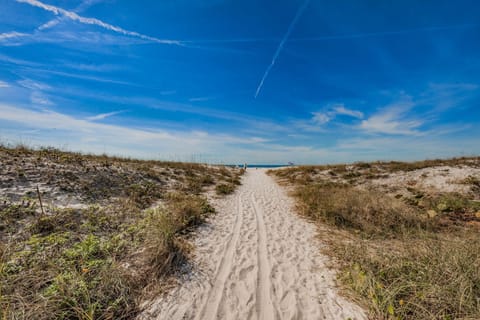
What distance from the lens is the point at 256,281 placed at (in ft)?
12.5

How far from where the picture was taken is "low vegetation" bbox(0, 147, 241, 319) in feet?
9.02

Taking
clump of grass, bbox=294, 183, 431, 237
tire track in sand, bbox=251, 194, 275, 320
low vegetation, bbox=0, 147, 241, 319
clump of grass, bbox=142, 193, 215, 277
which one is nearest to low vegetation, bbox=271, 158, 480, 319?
clump of grass, bbox=294, 183, 431, 237

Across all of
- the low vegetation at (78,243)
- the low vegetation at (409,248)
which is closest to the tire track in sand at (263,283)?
the low vegetation at (409,248)

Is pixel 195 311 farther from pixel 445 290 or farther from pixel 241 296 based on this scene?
pixel 445 290

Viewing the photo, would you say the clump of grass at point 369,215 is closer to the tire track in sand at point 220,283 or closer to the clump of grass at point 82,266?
the tire track in sand at point 220,283

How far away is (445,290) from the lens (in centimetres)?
273

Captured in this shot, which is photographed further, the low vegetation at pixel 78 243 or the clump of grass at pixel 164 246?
the clump of grass at pixel 164 246

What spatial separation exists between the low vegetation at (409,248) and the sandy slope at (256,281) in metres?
0.54

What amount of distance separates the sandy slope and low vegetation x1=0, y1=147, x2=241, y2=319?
0.54 meters

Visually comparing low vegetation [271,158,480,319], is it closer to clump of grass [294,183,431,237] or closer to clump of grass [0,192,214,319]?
clump of grass [294,183,431,237]

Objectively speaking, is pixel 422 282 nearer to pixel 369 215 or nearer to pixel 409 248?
pixel 409 248

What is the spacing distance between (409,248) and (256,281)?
3452 millimetres

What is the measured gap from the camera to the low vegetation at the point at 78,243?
2748 millimetres

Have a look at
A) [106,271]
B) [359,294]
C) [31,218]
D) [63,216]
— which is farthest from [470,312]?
[31,218]
